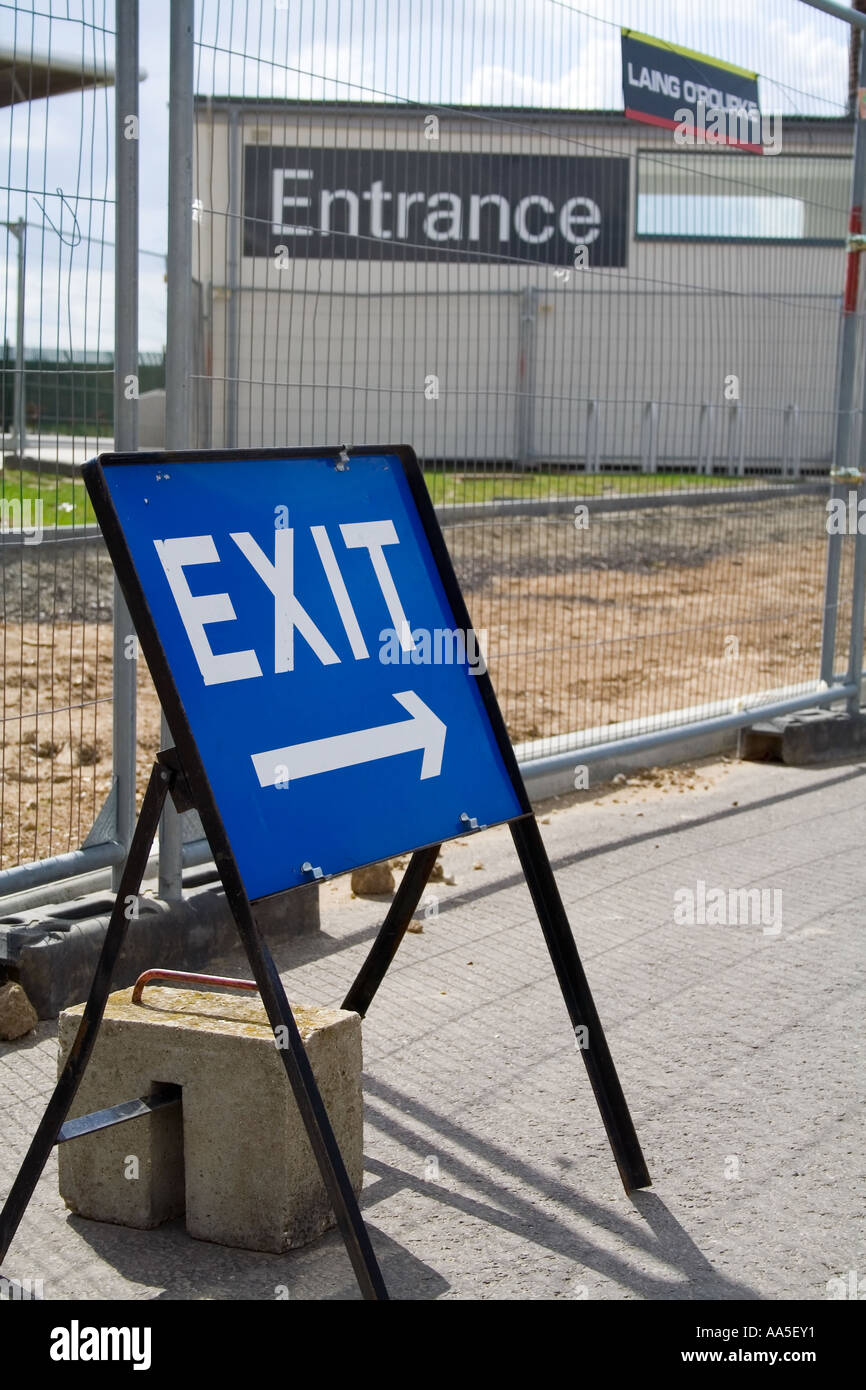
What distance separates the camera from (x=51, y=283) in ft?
15.4

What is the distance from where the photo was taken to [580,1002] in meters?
3.65

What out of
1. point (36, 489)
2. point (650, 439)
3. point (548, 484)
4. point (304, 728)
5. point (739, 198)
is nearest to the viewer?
point (304, 728)

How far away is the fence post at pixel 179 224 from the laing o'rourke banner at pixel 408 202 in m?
0.35

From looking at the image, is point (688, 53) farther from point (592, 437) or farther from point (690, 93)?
point (592, 437)

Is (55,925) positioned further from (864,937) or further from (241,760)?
(864,937)

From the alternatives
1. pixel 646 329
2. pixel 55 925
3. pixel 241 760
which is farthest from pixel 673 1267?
pixel 646 329

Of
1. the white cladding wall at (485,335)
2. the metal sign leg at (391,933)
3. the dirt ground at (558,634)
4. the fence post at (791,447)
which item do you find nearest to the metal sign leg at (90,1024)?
the metal sign leg at (391,933)

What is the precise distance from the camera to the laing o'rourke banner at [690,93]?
701 cm

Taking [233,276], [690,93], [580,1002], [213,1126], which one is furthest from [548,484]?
[213,1126]

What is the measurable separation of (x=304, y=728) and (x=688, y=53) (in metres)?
5.37

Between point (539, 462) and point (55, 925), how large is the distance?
3.77 m

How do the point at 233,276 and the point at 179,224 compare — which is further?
the point at 233,276
